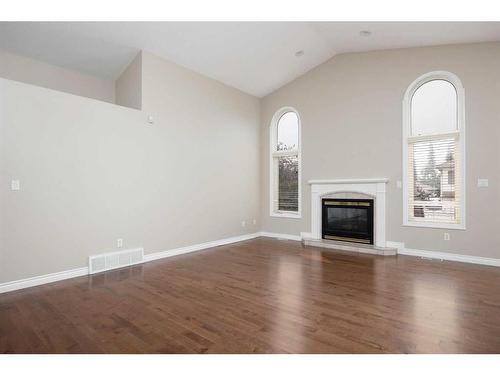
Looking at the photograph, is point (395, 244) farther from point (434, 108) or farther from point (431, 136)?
point (434, 108)

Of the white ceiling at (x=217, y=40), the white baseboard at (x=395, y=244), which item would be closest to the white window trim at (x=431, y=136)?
the white baseboard at (x=395, y=244)

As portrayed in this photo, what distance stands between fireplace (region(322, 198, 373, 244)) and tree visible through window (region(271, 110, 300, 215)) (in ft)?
2.73

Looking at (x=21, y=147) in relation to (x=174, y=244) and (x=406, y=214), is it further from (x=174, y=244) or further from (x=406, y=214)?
(x=406, y=214)

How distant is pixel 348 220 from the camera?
595cm

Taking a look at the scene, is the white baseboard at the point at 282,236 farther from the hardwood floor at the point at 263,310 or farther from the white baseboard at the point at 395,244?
the hardwood floor at the point at 263,310

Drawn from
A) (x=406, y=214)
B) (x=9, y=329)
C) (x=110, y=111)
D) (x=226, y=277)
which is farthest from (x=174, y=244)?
(x=406, y=214)

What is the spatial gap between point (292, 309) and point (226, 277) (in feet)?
4.37

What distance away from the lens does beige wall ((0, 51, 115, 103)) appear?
4.37 m

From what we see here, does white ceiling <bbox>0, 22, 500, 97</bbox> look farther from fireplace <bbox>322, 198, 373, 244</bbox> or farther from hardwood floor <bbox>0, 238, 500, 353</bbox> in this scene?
hardwood floor <bbox>0, 238, 500, 353</bbox>

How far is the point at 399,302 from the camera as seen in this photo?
3025 millimetres

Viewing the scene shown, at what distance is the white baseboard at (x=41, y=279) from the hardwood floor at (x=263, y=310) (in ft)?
0.44

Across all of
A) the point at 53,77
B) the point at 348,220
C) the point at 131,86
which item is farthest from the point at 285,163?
the point at 53,77

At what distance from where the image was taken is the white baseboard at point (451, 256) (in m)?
4.51

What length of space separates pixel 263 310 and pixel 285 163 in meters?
4.74
